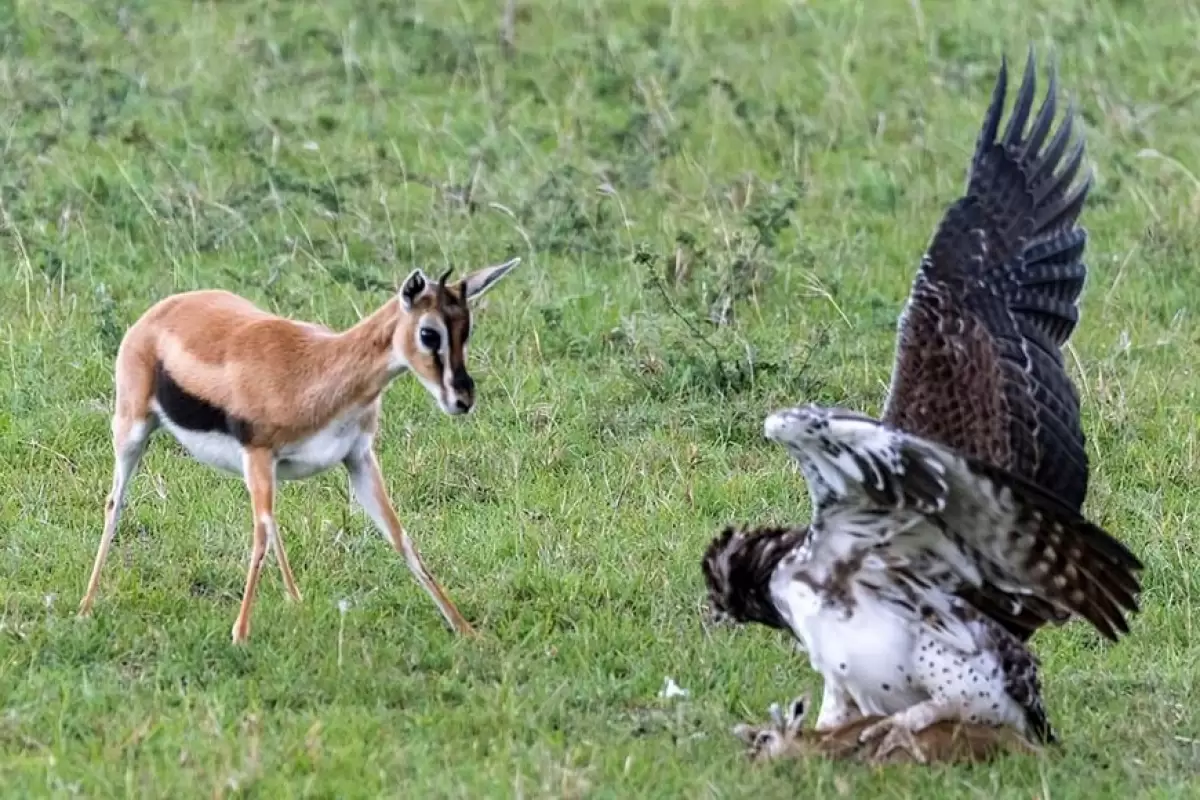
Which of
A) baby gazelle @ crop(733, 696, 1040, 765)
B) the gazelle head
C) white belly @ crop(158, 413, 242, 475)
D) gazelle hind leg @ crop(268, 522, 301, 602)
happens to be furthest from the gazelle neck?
baby gazelle @ crop(733, 696, 1040, 765)

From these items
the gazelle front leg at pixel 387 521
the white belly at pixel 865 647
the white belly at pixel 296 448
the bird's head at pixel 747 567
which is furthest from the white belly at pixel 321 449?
the white belly at pixel 865 647

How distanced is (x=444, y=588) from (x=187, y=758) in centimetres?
178

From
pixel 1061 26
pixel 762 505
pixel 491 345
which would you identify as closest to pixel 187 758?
pixel 762 505

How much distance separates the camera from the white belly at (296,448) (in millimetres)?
6629

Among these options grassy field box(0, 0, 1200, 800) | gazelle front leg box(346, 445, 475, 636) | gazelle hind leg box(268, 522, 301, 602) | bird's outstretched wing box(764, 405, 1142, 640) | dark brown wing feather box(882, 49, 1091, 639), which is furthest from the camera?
gazelle hind leg box(268, 522, 301, 602)

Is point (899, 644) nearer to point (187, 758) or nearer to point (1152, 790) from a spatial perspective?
point (1152, 790)

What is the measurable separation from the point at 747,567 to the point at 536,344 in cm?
330

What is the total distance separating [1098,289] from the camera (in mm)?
10148

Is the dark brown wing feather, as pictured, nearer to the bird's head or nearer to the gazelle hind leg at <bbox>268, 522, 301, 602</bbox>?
the bird's head

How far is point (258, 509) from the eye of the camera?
655 cm

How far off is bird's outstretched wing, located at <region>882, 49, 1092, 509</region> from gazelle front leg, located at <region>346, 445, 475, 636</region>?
145 cm

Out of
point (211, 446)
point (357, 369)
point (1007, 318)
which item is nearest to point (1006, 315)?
point (1007, 318)

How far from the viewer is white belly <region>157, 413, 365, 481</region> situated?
261 inches

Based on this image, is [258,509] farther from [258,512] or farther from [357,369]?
[357,369]
